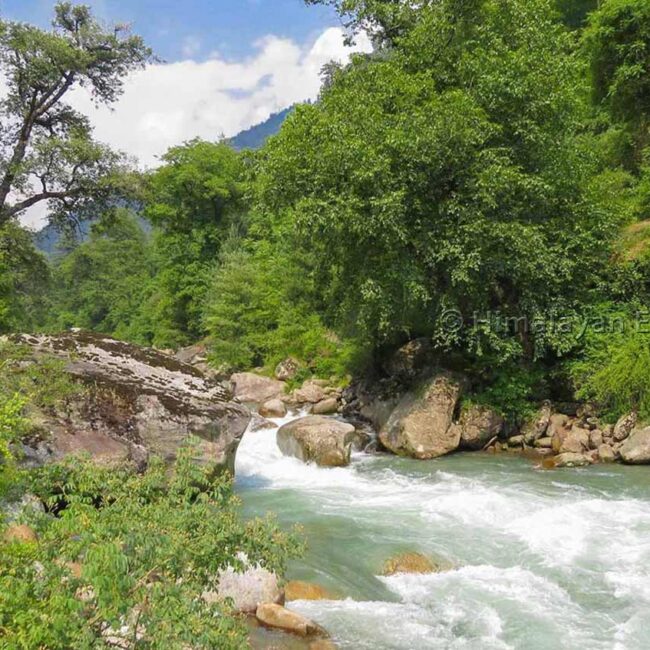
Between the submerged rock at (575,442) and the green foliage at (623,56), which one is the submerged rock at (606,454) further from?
the green foliage at (623,56)

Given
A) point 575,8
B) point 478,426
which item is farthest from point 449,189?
point 575,8

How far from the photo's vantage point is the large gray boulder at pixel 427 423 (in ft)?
48.9

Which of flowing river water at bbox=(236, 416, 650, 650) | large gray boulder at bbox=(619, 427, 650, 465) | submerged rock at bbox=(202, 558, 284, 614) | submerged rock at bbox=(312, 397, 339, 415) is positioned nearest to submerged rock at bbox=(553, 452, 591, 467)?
flowing river water at bbox=(236, 416, 650, 650)

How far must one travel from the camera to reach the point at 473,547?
30.0ft

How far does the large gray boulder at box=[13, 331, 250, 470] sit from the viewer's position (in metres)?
10.1

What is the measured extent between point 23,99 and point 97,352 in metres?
11.3

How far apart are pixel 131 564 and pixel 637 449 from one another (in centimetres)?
1230

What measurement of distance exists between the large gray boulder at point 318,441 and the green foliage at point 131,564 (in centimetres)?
938

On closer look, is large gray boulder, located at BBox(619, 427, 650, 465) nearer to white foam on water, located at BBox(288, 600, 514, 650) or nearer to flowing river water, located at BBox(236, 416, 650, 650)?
flowing river water, located at BBox(236, 416, 650, 650)

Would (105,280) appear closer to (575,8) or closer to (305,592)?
(575,8)

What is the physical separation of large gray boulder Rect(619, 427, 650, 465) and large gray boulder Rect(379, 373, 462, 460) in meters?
3.76

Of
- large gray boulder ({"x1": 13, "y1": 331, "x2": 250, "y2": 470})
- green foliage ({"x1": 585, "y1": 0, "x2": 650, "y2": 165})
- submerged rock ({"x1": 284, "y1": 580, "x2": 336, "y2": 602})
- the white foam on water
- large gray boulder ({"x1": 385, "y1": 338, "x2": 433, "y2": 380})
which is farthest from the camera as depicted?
green foliage ({"x1": 585, "y1": 0, "x2": 650, "y2": 165})

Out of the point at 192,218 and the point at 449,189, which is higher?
the point at 192,218

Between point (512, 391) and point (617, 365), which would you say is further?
point (512, 391)
